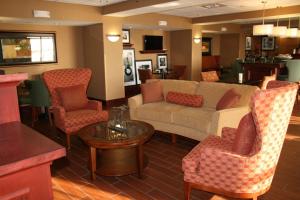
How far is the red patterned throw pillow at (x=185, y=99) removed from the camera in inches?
171

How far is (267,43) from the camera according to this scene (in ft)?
40.6

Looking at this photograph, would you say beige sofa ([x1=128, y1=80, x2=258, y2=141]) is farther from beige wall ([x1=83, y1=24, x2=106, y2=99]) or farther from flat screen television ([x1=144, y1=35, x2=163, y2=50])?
flat screen television ([x1=144, y1=35, x2=163, y2=50])

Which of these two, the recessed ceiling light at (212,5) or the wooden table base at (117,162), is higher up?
the recessed ceiling light at (212,5)

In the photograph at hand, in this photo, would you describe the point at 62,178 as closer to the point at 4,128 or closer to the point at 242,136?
the point at 4,128

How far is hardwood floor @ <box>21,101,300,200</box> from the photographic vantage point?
9.04 feet

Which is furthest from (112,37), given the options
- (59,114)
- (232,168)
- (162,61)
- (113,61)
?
(232,168)

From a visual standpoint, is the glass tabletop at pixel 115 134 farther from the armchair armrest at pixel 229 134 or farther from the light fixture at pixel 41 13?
the light fixture at pixel 41 13

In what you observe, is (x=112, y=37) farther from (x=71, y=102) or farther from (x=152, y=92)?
(x=71, y=102)

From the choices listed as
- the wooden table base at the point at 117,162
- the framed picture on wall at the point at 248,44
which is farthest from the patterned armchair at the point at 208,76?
the framed picture on wall at the point at 248,44

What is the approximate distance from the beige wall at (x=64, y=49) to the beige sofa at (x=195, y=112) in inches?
136

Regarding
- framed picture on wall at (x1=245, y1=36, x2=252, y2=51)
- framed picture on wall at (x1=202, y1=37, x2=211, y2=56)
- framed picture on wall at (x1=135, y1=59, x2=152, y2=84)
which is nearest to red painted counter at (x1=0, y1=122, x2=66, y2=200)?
framed picture on wall at (x1=135, y1=59, x2=152, y2=84)

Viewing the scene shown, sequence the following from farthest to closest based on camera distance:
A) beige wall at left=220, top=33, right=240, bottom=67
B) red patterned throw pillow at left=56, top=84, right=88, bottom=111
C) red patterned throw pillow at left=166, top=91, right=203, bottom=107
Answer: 1. beige wall at left=220, top=33, right=240, bottom=67
2. red patterned throw pillow at left=56, top=84, right=88, bottom=111
3. red patterned throw pillow at left=166, top=91, right=203, bottom=107

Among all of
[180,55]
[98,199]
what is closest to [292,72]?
[180,55]

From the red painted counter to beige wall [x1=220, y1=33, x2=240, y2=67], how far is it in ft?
39.4
